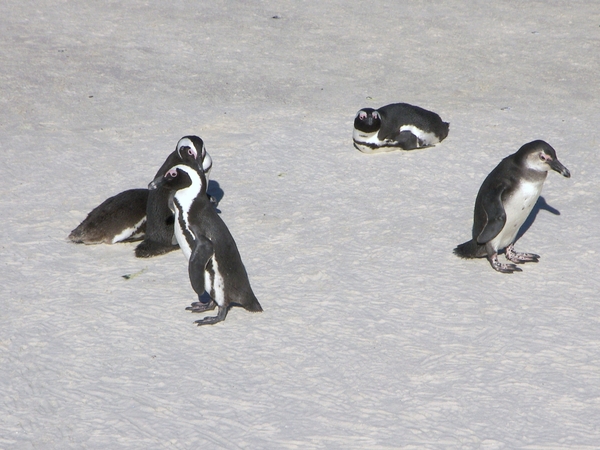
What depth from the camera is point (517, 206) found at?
13.4 feet

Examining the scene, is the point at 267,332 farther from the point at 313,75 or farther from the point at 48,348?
the point at 313,75

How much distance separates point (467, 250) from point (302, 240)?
3.01 feet

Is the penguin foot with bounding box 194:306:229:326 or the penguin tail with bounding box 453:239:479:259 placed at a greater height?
the penguin tail with bounding box 453:239:479:259

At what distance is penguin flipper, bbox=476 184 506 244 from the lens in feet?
13.1

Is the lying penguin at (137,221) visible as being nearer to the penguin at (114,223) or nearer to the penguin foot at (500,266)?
the penguin at (114,223)

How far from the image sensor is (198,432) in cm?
279

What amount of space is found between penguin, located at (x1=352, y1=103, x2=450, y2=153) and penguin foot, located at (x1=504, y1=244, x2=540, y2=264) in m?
1.73

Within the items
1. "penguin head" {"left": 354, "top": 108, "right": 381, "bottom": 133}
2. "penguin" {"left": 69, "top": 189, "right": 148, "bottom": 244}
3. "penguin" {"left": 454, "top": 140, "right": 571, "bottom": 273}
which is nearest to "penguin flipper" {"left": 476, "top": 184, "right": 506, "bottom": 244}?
"penguin" {"left": 454, "top": 140, "right": 571, "bottom": 273}

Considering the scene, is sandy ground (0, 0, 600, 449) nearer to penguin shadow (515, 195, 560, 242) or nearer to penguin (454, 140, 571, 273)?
penguin shadow (515, 195, 560, 242)

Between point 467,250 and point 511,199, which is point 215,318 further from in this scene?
point 511,199

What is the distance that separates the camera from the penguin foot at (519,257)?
4156 millimetres

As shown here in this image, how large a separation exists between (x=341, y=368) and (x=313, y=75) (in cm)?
447

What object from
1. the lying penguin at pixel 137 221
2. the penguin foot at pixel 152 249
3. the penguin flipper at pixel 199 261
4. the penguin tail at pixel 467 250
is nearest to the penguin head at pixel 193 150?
the lying penguin at pixel 137 221

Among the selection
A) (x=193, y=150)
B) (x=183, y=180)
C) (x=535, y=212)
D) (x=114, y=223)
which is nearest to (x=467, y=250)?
(x=535, y=212)
